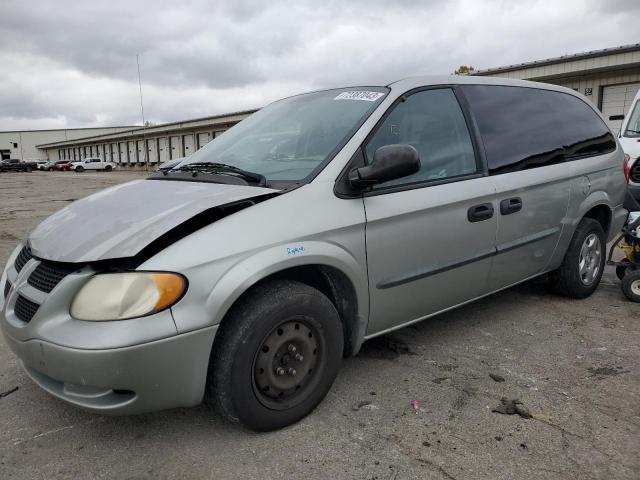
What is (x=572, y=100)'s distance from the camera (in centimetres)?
427

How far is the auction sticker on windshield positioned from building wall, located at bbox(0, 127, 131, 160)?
310 feet

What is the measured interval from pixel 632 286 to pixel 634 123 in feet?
16.5

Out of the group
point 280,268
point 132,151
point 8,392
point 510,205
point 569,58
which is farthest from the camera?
point 132,151

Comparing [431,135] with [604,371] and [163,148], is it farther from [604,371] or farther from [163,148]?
[163,148]

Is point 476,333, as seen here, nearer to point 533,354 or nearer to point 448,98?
point 533,354

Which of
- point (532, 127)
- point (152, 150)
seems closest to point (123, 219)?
point (532, 127)

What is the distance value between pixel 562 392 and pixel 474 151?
149 centimetres

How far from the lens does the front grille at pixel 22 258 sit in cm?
249

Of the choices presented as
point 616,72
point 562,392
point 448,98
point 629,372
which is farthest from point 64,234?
point 616,72

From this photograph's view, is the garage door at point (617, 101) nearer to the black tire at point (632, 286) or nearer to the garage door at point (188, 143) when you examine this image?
the black tire at point (632, 286)

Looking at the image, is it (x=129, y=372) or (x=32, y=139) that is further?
(x=32, y=139)

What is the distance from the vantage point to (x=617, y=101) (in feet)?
59.1

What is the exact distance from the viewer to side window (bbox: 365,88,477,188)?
9.52 ft

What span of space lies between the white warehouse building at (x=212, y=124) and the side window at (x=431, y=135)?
7.87 m
